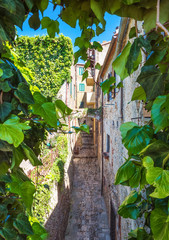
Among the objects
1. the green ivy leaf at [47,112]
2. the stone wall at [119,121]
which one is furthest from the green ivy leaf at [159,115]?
the stone wall at [119,121]

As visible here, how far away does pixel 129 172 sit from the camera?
86 centimetres

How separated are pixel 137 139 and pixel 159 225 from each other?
0.40m

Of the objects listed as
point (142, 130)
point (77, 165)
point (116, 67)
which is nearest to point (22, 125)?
point (116, 67)

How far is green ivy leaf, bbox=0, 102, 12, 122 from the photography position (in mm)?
746

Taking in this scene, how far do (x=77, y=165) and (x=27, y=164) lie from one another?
1024 centimetres

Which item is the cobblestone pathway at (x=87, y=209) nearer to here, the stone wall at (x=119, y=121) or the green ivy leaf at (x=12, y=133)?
the stone wall at (x=119, y=121)

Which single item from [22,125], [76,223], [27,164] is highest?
[22,125]

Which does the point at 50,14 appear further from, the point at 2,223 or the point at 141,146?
the point at 2,223

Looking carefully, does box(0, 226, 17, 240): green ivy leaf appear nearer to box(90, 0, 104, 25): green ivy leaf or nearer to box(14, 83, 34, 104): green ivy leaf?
box(14, 83, 34, 104): green ivy leaf

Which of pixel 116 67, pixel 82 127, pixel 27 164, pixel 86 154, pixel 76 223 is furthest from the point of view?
pixel 86 154

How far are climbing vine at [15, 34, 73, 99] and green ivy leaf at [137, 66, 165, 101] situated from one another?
291 inches

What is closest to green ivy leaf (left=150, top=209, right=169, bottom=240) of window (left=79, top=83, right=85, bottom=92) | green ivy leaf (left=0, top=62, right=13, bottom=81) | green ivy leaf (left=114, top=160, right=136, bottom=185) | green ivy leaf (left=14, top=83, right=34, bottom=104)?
green ivy leaf (left=114, top=160, right=136, bottom=185)

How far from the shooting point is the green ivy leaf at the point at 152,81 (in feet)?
2.68

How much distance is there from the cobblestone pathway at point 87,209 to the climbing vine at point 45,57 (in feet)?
19.3
